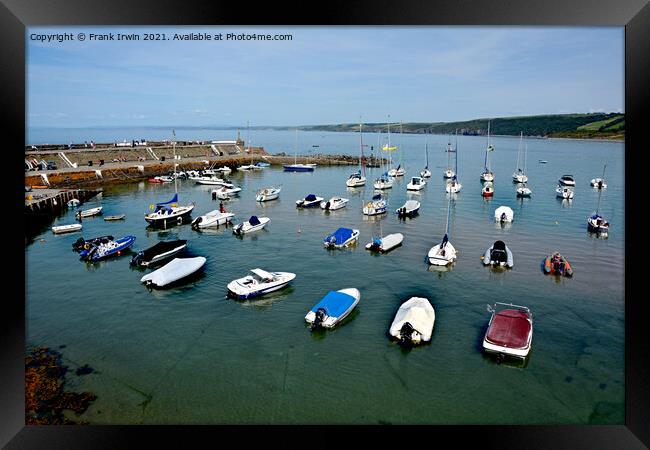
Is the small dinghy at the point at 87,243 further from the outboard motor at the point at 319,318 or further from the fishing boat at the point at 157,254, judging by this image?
the outboard motor at the point at 319,318

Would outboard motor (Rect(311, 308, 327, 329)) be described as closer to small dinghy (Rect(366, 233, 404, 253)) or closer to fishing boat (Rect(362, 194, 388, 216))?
small dinghy (Rect(366, 233, 404, 253))

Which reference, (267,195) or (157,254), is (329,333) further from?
(267,195)

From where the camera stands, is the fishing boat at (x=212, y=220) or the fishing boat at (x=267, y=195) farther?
the fishing boat at (x=267, y=195)

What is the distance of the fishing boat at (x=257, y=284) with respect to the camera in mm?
17078

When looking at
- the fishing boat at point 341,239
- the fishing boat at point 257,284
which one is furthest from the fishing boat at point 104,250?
the fishing boat at point 341,239

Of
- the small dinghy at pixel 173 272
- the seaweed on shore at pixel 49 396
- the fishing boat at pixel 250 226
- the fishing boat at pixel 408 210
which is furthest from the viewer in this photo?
the fishing boat at pixel 408 210

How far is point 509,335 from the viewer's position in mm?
13094

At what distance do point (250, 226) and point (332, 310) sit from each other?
13648 millimetres

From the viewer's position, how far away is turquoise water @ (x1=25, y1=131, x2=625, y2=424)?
10.7 meters
